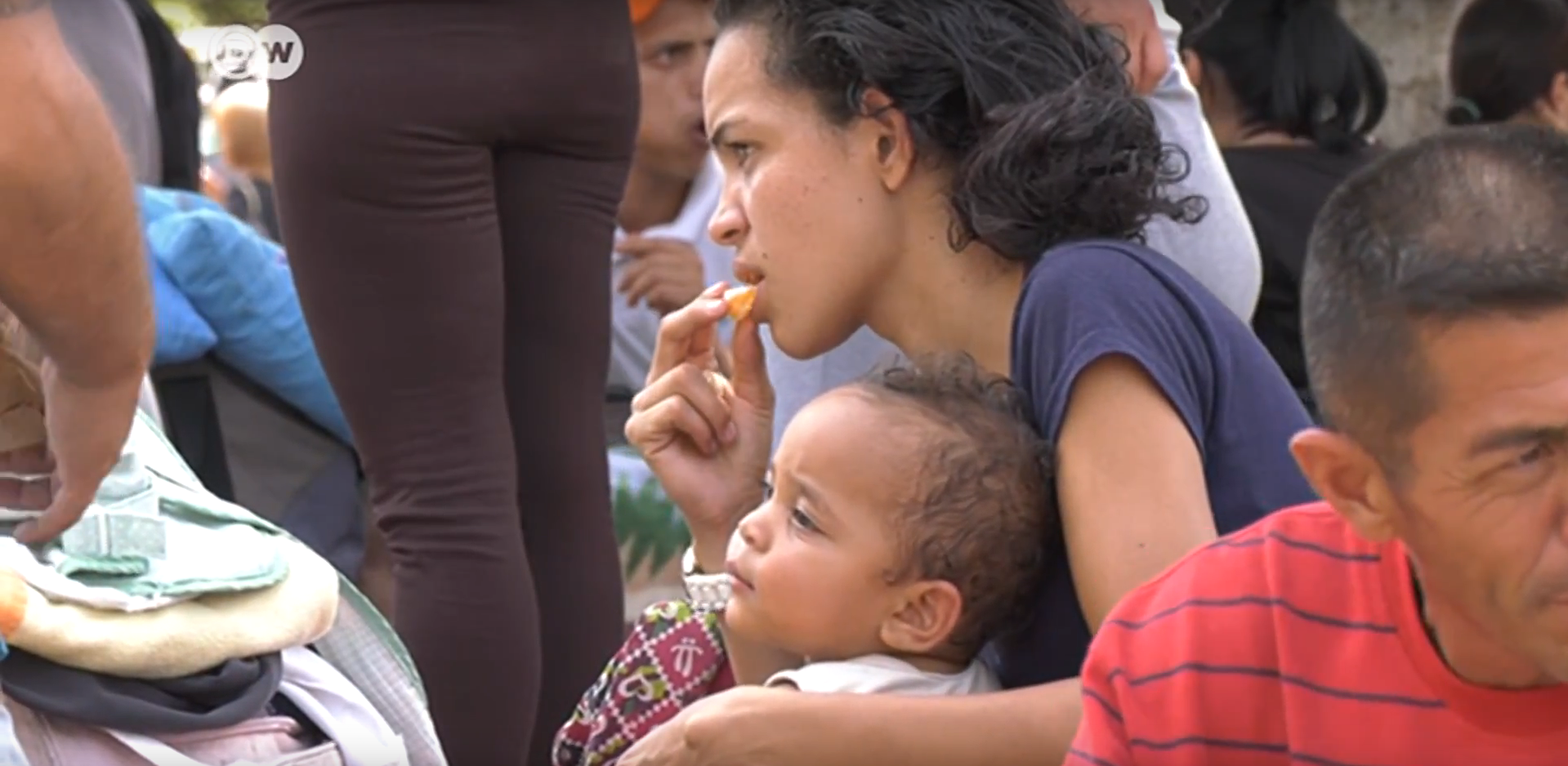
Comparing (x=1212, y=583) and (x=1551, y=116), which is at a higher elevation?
(x=1212, y=583)

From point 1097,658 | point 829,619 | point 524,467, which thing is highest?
point 1097,658

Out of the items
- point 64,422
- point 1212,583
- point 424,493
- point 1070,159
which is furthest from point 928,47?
point 424,493

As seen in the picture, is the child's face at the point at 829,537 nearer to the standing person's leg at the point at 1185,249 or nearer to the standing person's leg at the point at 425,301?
the standing person's leg at the point at 1185,249

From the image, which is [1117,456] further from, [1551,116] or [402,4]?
[1551,116]

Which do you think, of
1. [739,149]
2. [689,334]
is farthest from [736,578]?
[739,149]

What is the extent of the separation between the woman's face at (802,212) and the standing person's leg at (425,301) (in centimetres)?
68

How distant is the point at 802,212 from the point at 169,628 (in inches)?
29.2

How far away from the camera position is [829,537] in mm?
Answer: 1959

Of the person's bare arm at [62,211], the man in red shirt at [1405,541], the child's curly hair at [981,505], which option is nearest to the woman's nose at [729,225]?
the child's curly hair at [981,505]

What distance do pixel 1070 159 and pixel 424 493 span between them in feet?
3.65

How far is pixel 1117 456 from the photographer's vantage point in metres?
1.76

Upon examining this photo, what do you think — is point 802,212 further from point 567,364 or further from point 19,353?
point 567,364

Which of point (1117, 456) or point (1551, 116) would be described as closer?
point (1117, 456)

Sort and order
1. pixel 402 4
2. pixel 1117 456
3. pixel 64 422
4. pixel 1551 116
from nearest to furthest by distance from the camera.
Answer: pixel 1117 456, pixel 64 422, pixel 402 4, pixel 1551 116
